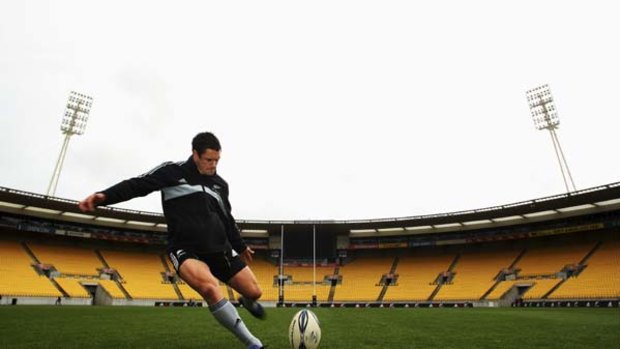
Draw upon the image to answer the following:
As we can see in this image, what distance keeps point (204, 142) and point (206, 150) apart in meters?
0.10

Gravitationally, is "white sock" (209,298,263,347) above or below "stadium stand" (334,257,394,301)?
above

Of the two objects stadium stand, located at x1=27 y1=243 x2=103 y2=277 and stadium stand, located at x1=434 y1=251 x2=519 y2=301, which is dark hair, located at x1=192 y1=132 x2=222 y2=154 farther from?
stadium stand, located at x1=27 y1=243 x2=103 y2=277

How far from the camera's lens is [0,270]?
37.8m

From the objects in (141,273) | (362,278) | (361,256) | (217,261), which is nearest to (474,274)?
(362,278)

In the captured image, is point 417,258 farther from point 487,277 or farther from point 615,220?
point 615,220

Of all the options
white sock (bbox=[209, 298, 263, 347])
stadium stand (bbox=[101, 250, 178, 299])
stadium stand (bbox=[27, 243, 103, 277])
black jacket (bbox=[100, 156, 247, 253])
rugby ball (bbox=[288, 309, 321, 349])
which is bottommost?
stadium stand (bbox=[101, 250, 178, 299])

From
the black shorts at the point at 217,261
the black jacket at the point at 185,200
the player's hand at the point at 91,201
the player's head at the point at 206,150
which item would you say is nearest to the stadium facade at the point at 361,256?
the black shorts at the point at 217,261

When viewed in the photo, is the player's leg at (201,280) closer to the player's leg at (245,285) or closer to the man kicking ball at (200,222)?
the man kicking ball at (200,222)

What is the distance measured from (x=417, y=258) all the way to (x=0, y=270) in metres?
43.2

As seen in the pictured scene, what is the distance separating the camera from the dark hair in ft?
17.0

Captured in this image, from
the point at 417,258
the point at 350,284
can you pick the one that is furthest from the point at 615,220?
the point at 350,284

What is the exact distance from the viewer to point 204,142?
5.19 m

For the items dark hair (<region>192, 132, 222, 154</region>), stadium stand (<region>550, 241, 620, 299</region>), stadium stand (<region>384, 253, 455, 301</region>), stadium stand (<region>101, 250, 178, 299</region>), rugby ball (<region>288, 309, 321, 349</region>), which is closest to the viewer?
dark hair (<region>192, 132, 222, 154</region>)

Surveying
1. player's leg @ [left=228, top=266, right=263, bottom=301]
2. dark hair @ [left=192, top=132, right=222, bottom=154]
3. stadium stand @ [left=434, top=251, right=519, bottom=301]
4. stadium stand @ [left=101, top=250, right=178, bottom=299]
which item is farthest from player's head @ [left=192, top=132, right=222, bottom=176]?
stadium stand @ [left=101, top=250, right=178, bottom=299]
